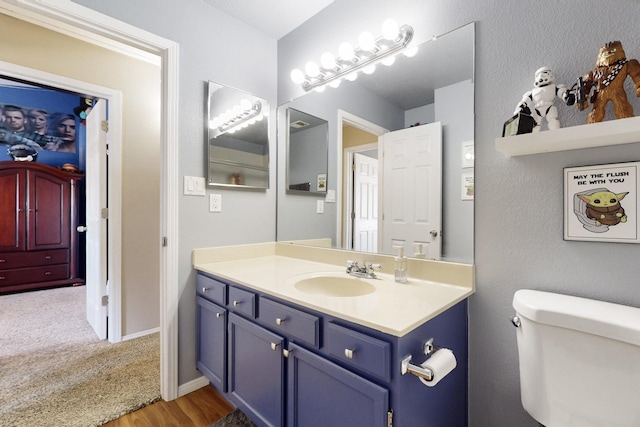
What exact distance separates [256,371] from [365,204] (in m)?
1.01

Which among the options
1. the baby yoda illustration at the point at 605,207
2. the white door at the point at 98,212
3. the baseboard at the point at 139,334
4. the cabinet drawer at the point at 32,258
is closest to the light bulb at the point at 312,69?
the baby yoda illustration at the point at 605,207

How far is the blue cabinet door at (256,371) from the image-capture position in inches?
47.4

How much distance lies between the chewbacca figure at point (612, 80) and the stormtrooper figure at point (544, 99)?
8 cm

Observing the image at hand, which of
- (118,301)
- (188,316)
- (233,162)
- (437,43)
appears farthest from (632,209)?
(118,301)

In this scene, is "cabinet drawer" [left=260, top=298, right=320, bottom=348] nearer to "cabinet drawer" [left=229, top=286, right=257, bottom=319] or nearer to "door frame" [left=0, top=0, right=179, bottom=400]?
"cabinet drawer" [left=229, top=286, right=257, bottom=319]

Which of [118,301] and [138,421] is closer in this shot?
[138,421]

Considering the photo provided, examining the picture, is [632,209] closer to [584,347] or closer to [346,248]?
[584,347]

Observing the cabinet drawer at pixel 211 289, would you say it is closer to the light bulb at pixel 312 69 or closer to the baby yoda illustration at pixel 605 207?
the light bulb at pixel 312 69

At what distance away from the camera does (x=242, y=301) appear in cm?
138

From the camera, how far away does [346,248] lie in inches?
69.3

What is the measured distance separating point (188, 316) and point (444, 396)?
1426 mm

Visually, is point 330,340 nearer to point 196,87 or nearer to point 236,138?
point 236,138

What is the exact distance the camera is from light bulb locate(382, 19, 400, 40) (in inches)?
54.9

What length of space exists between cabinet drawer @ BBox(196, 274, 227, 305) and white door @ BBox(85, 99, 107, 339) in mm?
1246
